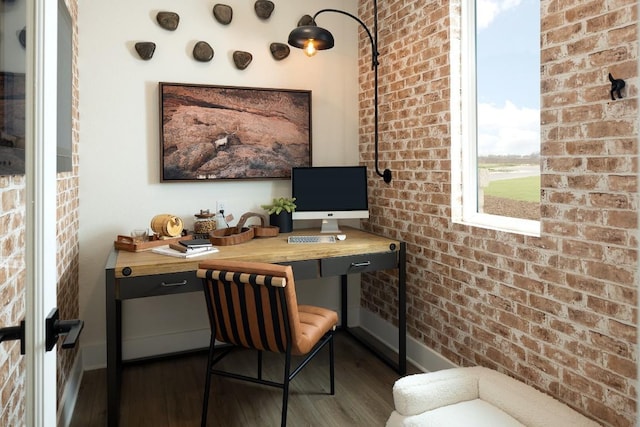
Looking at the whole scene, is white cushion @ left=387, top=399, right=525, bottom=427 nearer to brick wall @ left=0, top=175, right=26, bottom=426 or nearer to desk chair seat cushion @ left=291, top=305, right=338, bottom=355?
desk chair seat cushion @ left=291, top=305, right=338, bottom=355

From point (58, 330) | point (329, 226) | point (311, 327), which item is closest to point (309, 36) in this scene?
point (329, 226)

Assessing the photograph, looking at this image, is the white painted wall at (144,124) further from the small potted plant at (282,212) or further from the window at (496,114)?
the window at (496,114)

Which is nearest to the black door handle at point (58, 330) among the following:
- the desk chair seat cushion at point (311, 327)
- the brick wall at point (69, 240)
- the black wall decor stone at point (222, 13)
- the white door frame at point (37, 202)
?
the white door frame at point (37, 202)

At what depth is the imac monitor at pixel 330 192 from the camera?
3172 millimetres

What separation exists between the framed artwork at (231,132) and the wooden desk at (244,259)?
582 millimetres

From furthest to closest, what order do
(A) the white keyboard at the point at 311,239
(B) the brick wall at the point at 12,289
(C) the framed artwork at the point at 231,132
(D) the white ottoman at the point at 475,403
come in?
(C) the framed artwork at the point at 231,132
(A) the white keyboard at the point at 311,239
(D) the white ottoman at the point at 475,403
(B) the brick wall at the point at 12,289

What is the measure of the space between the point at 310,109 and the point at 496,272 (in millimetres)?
1821

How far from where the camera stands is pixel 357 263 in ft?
8.95

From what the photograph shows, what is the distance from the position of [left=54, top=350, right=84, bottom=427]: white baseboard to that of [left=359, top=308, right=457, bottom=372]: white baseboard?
6.50ft

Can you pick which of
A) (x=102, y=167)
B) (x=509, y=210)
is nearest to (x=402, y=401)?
(x=509, y=210)

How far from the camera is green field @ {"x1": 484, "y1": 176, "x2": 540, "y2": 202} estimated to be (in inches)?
87.3

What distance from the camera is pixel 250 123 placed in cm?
329

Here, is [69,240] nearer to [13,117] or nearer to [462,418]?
[13,117]

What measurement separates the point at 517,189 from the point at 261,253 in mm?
1366
